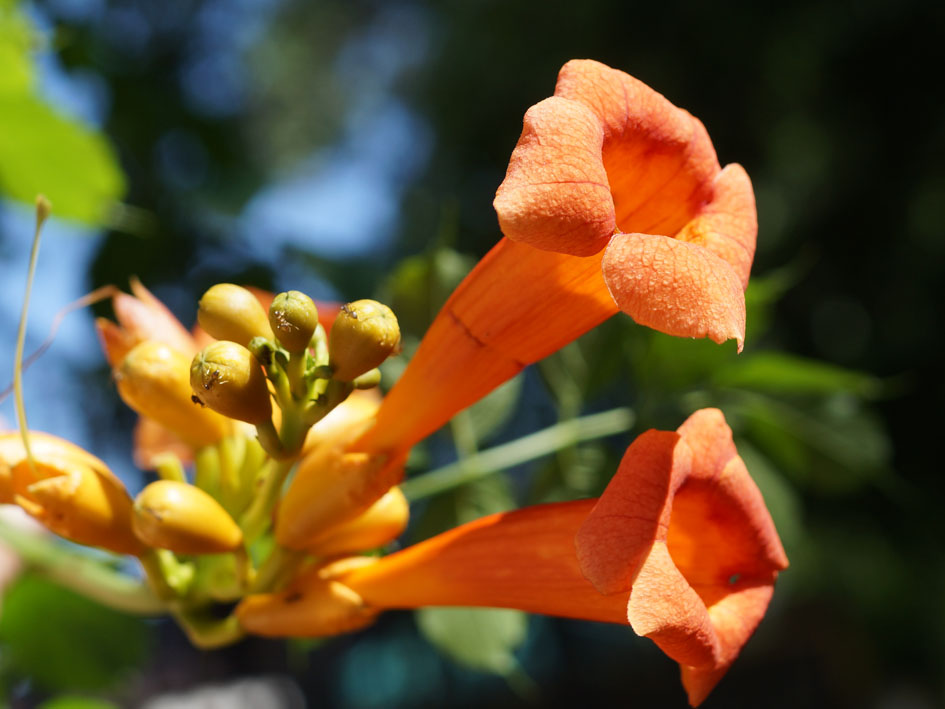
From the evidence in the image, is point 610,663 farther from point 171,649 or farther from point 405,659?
point 171,649

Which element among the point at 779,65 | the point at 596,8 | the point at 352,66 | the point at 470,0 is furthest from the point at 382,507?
the point at 352,66

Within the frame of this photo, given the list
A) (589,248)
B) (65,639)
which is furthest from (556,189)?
(65,639)

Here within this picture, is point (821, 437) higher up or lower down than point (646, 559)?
lower down

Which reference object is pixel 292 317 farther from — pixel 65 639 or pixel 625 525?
pixel 65 639

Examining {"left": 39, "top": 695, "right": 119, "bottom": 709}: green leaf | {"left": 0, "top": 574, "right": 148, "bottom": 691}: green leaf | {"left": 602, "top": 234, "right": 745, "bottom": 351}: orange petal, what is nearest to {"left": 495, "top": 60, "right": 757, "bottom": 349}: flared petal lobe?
{"left": 602, "top": 234, "right": 745, "bottom": 351}: orange petal

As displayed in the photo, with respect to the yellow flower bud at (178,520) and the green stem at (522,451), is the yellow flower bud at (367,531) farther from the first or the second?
the green stem at (522,451)

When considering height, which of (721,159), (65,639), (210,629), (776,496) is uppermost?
(210,629)

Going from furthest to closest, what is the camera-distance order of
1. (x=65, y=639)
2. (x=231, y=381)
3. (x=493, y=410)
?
(x=65, y=639), (x=493, y=410), (x=231, y=381)

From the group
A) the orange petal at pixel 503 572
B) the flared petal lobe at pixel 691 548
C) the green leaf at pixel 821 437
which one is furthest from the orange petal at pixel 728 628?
the green leaf at pixel 821 437

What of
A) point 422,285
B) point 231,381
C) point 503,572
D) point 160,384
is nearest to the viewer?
point 231,381
